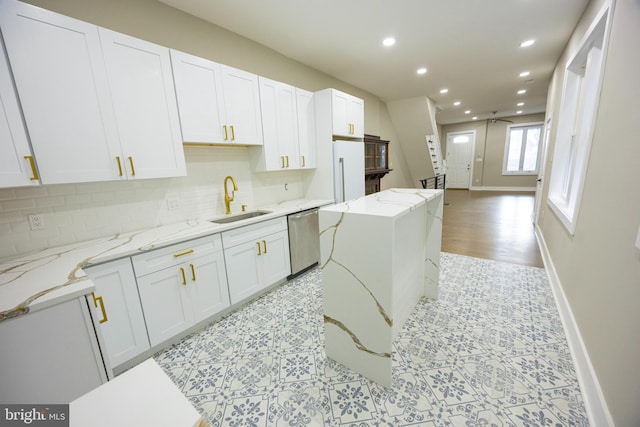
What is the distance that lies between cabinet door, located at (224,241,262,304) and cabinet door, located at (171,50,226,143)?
1.09m

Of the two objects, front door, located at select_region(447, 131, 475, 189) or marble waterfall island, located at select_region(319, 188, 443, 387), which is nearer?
marble waterfall island, located at select_region(319, 188, 443, 387)

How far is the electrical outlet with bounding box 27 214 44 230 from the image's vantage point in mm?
1692

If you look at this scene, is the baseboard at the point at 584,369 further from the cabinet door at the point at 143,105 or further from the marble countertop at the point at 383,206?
the cabinet door at the point at 143,105

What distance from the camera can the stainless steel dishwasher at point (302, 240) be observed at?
2885 millimetres

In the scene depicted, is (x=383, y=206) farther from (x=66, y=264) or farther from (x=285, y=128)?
(x=66, y=264)

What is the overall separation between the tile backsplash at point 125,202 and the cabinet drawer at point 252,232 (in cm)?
54

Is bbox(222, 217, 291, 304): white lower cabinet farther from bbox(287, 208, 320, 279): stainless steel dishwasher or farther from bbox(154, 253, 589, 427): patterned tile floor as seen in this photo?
bbox(154, 253, 589, 427): patterned tile floor

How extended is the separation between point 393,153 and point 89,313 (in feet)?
21.6

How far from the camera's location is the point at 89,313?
3.92 feet

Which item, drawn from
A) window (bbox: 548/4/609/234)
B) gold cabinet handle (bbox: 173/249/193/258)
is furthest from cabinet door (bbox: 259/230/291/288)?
window (bbox: 548/4/609/234)

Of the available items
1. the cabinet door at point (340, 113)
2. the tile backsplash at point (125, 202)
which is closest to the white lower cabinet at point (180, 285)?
the tile backsplash at point (125, 202)

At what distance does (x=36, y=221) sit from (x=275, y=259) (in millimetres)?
1878

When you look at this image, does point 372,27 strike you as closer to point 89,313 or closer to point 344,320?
point 344,320
